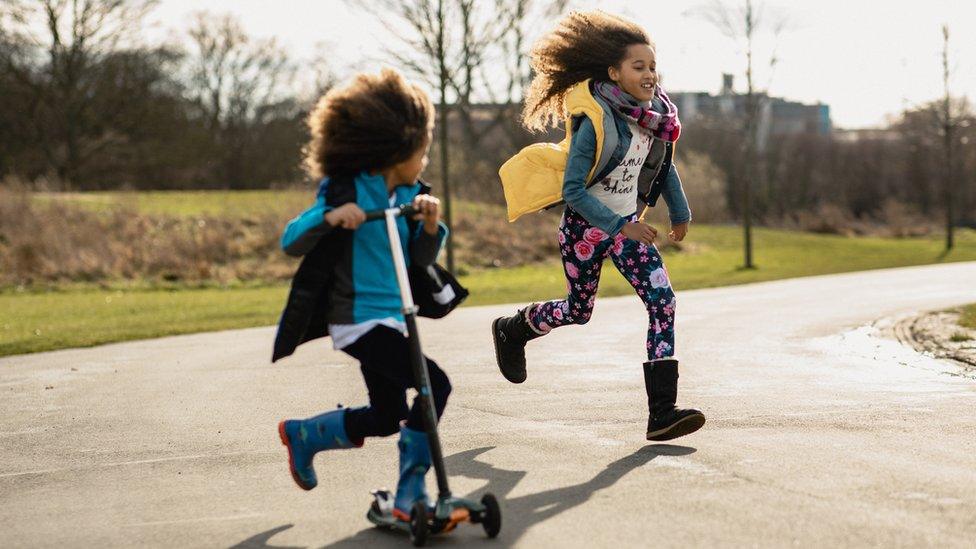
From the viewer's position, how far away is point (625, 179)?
236 inches

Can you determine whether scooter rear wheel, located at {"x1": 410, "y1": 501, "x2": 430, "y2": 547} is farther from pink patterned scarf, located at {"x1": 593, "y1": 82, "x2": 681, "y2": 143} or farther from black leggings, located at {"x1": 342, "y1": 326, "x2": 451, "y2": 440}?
pink patterned scarf, located at {"x1": 593, "y1": 82, "x2": 681, "y2": 143}

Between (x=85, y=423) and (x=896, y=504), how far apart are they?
14.6ft

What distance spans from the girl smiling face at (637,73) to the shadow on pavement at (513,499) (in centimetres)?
164

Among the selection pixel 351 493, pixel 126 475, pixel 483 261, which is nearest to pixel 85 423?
pixel 126 475

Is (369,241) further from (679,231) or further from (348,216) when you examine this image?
(679,231)

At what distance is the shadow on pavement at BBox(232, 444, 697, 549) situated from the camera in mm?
4156

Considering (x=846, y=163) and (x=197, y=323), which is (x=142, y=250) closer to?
(x=197, y=323)

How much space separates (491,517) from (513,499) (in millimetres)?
621

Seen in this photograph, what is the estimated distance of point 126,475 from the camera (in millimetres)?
5418

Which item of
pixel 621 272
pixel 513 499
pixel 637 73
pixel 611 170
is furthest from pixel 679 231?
pixel 513 499

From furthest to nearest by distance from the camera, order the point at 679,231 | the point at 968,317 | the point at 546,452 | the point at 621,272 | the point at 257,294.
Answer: the point at 257,294, the point at 968,317, the point at 679,231, the point at 621,272, the point at 546,452

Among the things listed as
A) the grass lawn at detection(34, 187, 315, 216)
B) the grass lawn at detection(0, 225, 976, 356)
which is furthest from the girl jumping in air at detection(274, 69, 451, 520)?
the grass lawn at detection(34, 187, 315, 216)

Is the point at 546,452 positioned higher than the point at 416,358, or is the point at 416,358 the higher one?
the point at 416,358

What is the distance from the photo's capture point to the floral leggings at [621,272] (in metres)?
5.85
